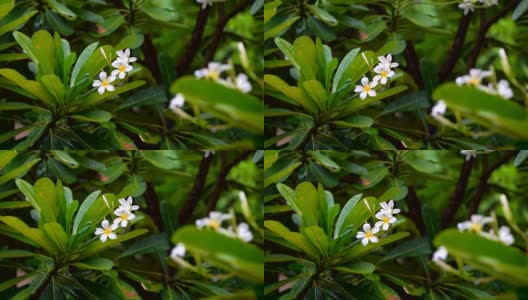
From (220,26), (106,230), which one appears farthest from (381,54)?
(106,230)

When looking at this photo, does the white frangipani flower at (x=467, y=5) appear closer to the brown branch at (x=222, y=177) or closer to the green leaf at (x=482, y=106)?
the brown branch at (x=222, y=177)

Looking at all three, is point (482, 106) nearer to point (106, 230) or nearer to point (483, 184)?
point (483, 184)

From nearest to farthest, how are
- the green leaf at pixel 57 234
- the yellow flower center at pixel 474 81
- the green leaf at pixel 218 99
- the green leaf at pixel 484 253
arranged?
1. the green leaf at pixel 484 253
2. the green leaf at pixel 218 99
3. the yellow flower center at pixel 474 81
4. the green leaf at pixel 57 234

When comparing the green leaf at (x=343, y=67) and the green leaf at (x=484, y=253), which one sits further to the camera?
the green leaf at (x=343, y=67)

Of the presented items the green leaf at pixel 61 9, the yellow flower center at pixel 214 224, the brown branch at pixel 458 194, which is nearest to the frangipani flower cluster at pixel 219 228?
the yellow flower center at pixel 214 224

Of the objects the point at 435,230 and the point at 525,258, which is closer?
the point at 525,258

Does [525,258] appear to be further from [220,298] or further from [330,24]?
[330,24]

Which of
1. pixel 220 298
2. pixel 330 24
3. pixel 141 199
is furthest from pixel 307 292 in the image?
pixel 330 24
